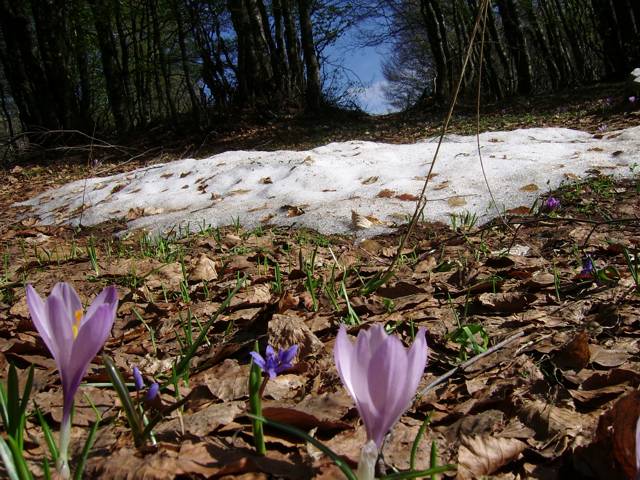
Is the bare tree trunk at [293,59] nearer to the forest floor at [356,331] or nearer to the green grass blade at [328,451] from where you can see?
the forest floor at [356,331]

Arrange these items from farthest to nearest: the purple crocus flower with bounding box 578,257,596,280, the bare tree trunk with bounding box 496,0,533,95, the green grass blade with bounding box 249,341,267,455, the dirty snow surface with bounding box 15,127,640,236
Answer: the bare tree trunk with bounding box 496,0,533,95 < the dirty snow surface with bounding box 15,127,640,236 < the purple crocus flower with bounding box 578,257,596,280 < the green grass blade with bounding box 249,341,267,455

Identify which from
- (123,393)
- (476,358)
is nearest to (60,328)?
(123,393)

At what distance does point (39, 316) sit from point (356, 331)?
40.0 inches

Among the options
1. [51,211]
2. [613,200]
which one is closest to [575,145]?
[613,200]

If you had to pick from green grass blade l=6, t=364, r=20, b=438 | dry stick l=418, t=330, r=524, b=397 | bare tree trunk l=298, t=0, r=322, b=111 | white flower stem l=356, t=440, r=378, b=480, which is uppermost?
bare tree trunk l=298, t=0, r=322, b=111

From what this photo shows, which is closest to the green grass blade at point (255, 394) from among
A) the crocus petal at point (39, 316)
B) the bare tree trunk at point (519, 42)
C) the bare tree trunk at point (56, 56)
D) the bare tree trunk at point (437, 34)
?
the crocus petal at point (39, 316)

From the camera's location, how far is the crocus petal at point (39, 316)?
705 millimetres

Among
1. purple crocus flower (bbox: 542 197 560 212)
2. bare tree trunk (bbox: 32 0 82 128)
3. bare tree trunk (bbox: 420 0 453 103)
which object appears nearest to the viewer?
purple crocus flower (bbox: 542 197 560 212)

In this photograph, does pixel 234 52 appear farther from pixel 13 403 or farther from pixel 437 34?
pixel 13 403

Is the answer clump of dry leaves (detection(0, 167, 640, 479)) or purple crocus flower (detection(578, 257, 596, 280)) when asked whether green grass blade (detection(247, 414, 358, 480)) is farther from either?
purple crocus flower (detection(578, 257, 596, 280))

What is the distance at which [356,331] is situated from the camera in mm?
1576

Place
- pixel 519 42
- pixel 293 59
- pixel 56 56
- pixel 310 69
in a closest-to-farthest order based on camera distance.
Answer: pixel 56 56 → pixel 310 69 → pixel 293 59 → pixel 519 42

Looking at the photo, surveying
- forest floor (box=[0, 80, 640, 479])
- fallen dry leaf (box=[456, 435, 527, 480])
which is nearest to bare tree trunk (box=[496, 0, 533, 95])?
forest floor (box=[0, 80, 640, 479])

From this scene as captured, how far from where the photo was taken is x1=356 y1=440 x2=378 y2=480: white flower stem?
25.5 inches
